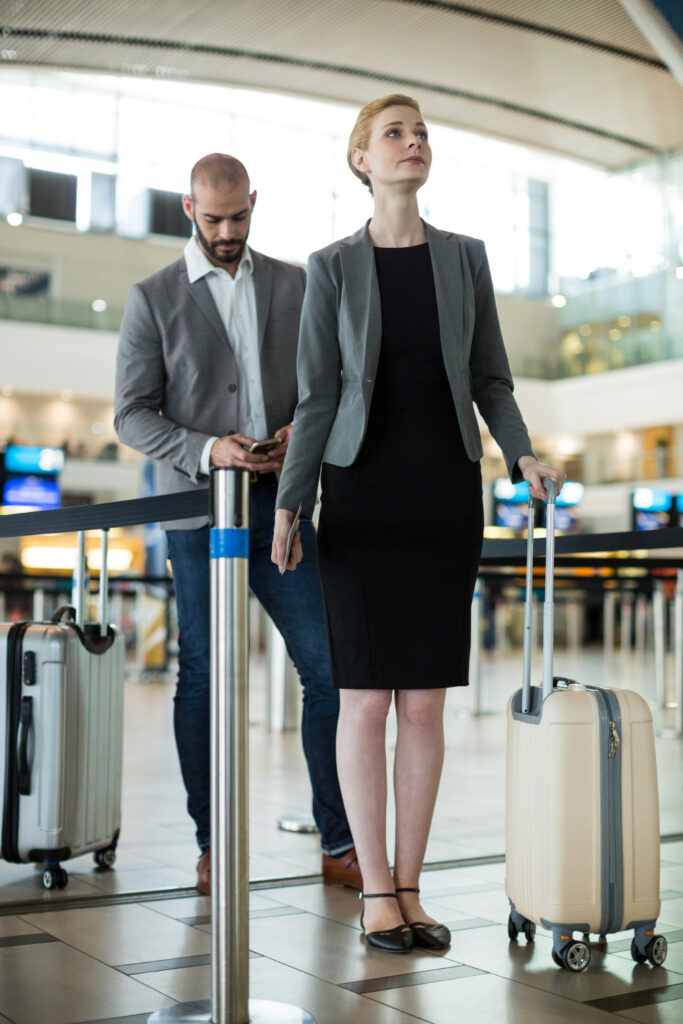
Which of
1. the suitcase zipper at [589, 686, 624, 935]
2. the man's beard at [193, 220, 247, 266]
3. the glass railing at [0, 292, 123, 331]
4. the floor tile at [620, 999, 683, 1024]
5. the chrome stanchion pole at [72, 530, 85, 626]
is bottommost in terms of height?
the floor tile at [620, 999, 683, 1024]

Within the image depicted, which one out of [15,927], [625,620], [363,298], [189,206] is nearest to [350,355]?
[363,298]

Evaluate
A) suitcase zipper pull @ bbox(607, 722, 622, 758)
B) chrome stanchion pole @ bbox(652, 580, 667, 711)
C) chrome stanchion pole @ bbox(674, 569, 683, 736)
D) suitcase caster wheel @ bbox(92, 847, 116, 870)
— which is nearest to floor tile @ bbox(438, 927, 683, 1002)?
suitcase zipper pull @ bbox(607, 722, 622, 758)

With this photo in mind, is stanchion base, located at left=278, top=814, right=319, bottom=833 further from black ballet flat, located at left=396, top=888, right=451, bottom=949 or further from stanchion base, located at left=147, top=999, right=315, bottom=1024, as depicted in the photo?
stanchion base, located at left=147, top=999, right=315, bottom=1024

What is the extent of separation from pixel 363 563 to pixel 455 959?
2.59 ft

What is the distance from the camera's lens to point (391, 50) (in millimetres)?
22062

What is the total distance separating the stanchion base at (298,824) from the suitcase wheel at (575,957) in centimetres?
155

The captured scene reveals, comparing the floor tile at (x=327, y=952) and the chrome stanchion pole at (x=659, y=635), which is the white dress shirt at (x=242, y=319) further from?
the chrome stanchion pole at (x=659, y=635)

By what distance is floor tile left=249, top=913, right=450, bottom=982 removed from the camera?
2.25 metres

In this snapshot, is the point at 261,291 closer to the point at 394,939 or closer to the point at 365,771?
the point at 365,771

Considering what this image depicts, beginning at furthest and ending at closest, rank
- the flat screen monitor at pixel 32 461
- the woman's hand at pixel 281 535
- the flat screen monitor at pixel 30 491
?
1. the flat screen monitor at pixel 32 461
2. the flat screen monitor at pixel 30 491
3. the woman's hand at pixel 281 535

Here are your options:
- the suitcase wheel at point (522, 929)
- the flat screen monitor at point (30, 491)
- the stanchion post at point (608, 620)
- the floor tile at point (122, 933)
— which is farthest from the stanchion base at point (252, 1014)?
the stanchion post at point (608, 620)

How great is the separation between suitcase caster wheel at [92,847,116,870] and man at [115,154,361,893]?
0.91 ft

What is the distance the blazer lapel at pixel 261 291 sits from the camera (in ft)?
10.2

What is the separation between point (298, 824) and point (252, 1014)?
1.84 metres
